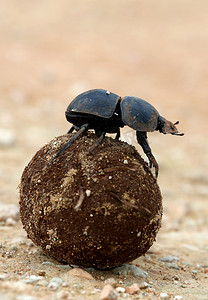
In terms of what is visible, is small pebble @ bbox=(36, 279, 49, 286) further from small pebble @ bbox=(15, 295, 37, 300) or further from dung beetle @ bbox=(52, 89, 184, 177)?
dung beetle @ bbox=(52, 89, 184, 177)

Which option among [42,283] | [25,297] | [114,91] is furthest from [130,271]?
[114,91]

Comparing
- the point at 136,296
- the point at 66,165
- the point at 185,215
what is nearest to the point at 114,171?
the point at 66,165

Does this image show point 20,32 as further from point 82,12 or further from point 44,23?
point 82,12

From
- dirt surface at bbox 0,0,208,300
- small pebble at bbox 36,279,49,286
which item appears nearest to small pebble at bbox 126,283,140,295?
dirt surface at bbox 0,0,208,300

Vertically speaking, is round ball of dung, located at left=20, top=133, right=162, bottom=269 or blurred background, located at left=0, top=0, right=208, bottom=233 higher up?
blurred background, located at left=0, top=0, right=208, bottom=233

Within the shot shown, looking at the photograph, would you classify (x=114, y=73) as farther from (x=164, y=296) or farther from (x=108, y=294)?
(x=108, y=294)

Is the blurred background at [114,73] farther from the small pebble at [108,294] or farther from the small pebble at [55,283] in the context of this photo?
the small pebble at [108,294]

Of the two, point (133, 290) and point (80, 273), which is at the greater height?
point (80, 273)
